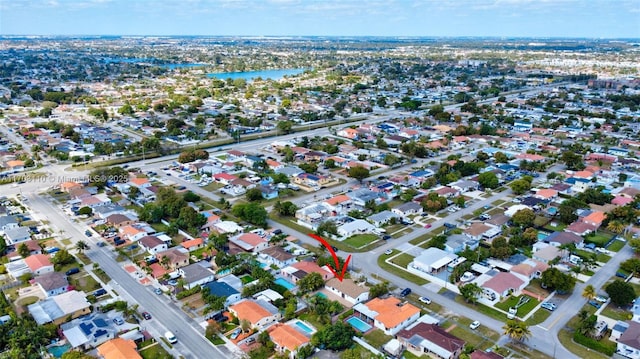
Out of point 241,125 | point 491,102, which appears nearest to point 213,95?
point 241,125

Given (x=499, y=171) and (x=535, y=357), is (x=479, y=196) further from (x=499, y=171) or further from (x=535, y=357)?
(x=535, y=357)

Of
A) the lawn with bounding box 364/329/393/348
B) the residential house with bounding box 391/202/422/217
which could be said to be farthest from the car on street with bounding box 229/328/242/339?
the residential house with bounding box 391/202/422/217

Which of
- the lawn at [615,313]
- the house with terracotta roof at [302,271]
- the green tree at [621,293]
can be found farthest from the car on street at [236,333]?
the green tree at [621,293]

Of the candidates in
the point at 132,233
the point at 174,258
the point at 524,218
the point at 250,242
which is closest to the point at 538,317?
the point at 524,218

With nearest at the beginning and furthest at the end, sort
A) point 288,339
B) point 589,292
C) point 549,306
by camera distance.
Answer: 1. point 288,339
2. point 549,306
3. point 589,292

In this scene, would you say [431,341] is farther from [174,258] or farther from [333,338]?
[174,258]
